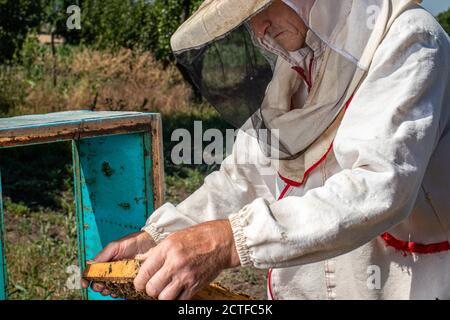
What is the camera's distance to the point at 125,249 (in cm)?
165

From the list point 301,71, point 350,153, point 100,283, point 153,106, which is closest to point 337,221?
point 350,153

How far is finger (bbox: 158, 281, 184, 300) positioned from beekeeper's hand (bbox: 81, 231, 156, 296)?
42 cm

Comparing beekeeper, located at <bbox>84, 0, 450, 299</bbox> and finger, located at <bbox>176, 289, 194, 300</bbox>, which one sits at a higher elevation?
beekeeper, located at <bbox>84, 0, 450, 299</bbox>

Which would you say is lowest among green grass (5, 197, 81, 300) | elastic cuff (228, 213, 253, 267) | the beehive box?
green grass (5, 197, 81, 300)

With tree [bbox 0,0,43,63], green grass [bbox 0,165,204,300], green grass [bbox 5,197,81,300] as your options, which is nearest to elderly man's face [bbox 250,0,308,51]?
green grass [bbox 0,165,204,300]

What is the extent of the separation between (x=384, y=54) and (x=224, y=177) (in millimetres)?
680

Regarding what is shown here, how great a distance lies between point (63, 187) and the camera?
5.27 metres

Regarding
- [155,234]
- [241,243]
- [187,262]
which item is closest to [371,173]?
[241,243]

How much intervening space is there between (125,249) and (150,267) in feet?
→ 1.31

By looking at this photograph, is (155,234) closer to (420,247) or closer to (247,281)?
(420,247)

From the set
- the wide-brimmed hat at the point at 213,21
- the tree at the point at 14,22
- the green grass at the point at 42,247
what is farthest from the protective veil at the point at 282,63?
the tree at the point at 14,22

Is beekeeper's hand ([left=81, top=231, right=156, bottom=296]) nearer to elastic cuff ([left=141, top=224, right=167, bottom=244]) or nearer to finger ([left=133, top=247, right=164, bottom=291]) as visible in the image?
elastic cuff ([left=141, top=224, right=167, bottom=244])

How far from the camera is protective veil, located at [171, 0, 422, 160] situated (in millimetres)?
1408

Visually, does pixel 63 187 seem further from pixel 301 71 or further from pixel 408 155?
pixel 408 155
